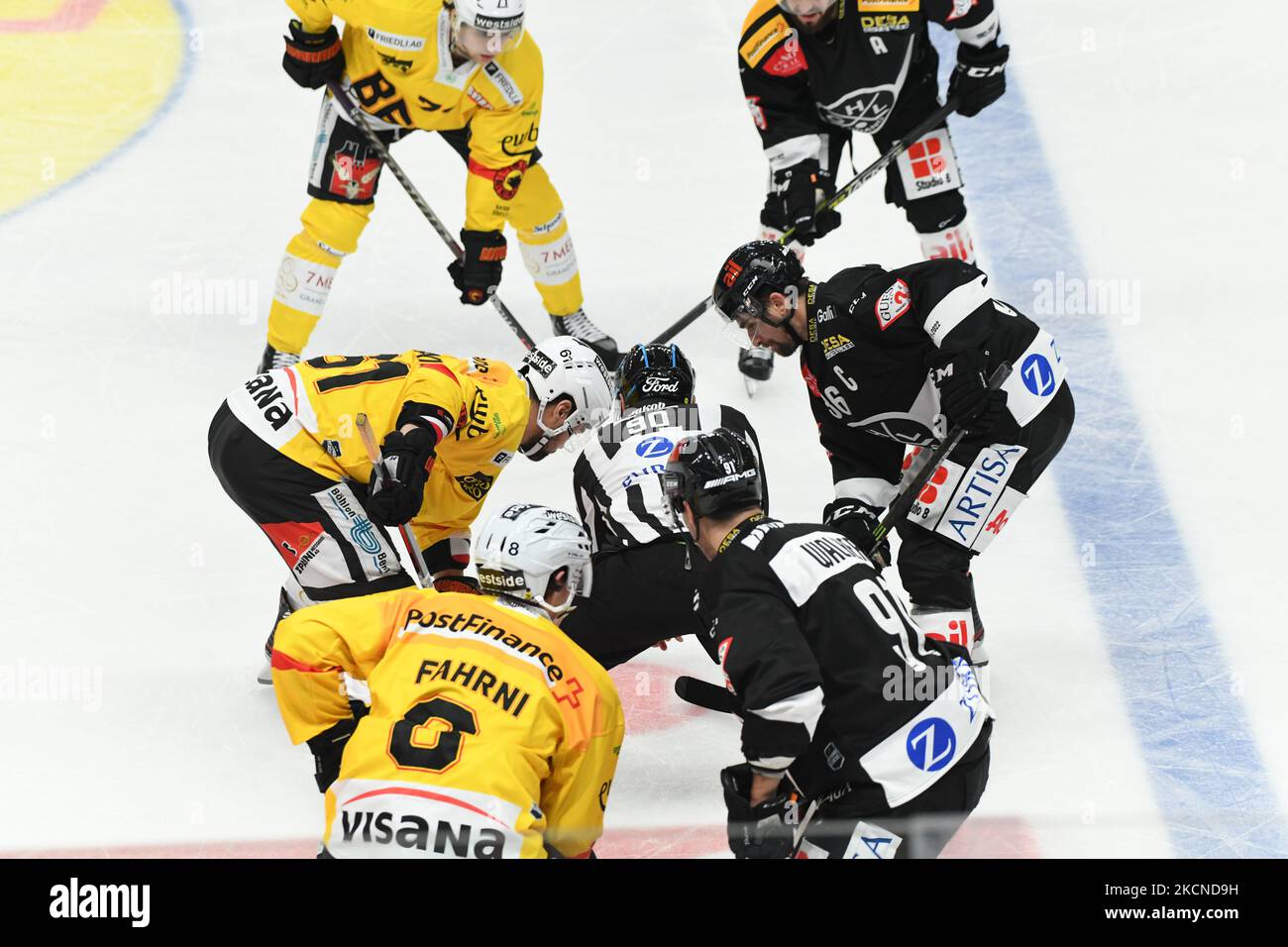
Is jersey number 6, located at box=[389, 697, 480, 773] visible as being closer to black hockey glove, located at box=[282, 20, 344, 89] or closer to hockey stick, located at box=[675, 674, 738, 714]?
hockey stick, located at box=[675, 674, 738, 714]

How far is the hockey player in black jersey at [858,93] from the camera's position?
571cm

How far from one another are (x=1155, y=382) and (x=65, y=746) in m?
3.92

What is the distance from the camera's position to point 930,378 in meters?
4.55

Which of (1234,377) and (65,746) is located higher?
(1234,377)

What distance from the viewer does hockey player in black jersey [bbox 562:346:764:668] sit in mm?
4434

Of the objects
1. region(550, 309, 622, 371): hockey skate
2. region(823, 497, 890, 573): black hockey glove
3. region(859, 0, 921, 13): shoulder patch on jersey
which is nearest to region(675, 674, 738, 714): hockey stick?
region(823, 497, 890, 573): black hockey glove

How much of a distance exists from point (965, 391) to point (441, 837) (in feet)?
6.14

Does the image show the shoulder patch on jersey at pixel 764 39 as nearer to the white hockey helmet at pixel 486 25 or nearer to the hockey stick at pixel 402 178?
the white hockey helmet at pixel 486 25

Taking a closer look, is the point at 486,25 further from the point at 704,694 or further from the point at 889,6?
the point at 704,694

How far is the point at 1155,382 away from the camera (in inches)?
241

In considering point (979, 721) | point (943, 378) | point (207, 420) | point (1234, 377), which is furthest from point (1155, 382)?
point (207, 420)

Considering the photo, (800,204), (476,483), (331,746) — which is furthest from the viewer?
(800,204)
